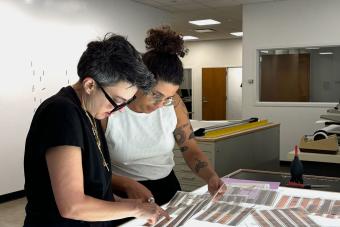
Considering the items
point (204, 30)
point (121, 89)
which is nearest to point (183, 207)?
point (121, 89)

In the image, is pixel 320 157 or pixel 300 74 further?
pixel 300 74

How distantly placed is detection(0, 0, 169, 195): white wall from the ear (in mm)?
3793

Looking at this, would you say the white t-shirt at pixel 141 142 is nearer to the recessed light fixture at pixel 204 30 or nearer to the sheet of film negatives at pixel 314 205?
the sheet of film negatives at pixel 314 205

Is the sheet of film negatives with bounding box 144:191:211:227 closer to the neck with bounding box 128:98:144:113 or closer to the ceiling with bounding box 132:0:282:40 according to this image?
the neck with bounding box 128:98:144:113

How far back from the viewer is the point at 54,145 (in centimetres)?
109

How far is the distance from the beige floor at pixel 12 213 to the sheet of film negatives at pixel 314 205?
9.69ft

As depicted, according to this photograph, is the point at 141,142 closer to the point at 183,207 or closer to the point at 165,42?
the point at 183,207

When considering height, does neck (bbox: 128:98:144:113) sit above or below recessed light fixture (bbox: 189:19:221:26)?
below

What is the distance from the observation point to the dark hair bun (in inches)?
66.0

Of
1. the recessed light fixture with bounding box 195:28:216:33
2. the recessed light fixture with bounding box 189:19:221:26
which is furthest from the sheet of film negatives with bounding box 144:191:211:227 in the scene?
the recessed light fixture with bounding box 195:28:216:33

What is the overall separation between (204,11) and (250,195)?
20.7 ft

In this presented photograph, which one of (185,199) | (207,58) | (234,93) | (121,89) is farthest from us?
(207,58)

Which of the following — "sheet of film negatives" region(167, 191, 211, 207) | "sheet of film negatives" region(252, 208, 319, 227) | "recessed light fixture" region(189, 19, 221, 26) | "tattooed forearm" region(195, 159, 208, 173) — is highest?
"recessed light fixture" region(189, 19, 221, 26)

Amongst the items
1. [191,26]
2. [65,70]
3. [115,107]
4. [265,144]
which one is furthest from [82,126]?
[191,26]
